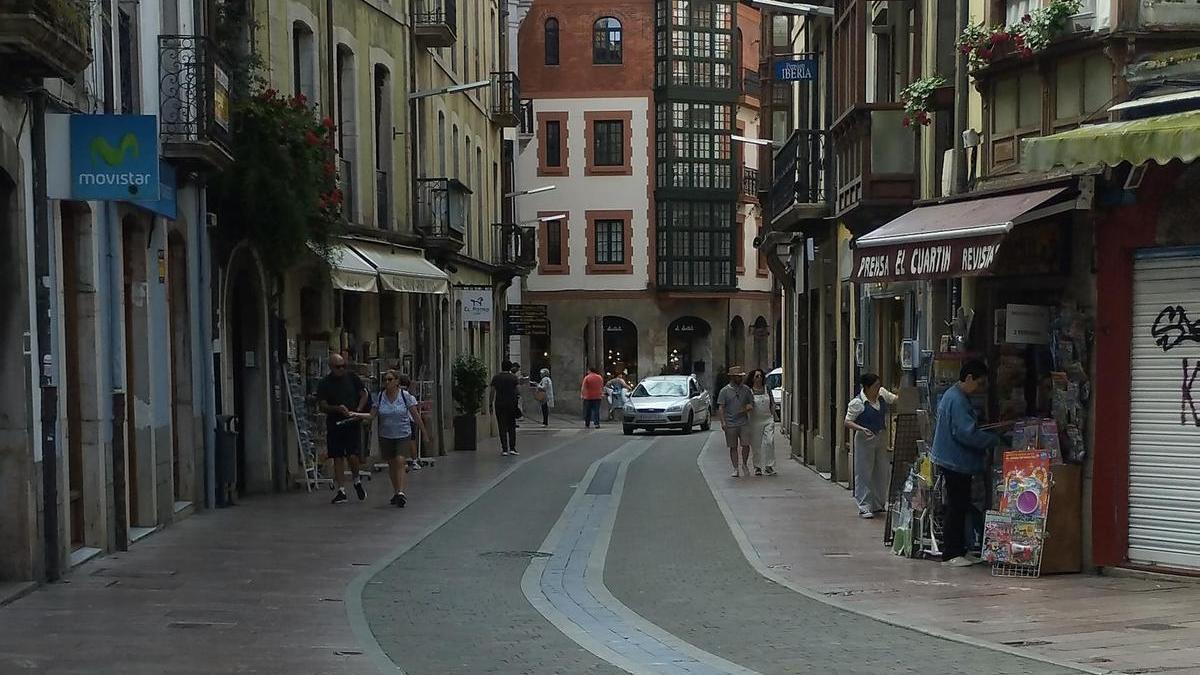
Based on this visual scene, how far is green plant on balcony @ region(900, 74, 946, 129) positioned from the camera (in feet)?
55.3

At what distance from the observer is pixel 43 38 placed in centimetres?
1102

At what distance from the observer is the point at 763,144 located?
33.8 m

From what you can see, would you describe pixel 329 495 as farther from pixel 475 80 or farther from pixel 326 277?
pixel 475 80

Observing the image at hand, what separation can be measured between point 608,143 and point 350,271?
129 feet

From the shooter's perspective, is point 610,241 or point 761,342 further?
point 761,342

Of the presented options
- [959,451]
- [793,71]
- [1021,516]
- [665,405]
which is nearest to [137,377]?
[959,451]

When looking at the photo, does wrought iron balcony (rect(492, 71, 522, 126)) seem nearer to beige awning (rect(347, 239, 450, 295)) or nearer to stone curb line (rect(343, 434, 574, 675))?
beige awning (rect(347, 239, 450, 295))

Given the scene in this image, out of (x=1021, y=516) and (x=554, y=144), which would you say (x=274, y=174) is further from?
(x=554, y=144)

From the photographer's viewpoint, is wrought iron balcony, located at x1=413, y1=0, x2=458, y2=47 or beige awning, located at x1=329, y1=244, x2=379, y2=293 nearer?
beige awning, located at x1=329, y1=244, x2=379, y2=293

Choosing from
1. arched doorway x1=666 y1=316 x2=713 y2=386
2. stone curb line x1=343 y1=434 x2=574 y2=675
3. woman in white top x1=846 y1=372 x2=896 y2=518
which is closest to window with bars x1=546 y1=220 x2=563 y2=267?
arched doorway x1=666 y1=316 x2=713 y2=386

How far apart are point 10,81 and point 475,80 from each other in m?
30.2

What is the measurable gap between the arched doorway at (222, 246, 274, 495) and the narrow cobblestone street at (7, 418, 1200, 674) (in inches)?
106

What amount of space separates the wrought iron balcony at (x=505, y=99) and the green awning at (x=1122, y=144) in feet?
109

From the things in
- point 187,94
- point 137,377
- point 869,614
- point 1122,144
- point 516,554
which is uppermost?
point 187,94
